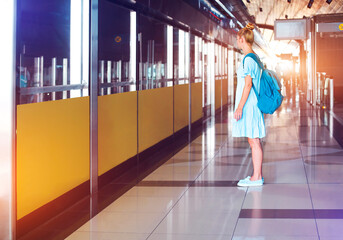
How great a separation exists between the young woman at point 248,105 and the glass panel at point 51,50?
1361 millimetres

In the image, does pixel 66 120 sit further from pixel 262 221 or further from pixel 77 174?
pixel 262 221

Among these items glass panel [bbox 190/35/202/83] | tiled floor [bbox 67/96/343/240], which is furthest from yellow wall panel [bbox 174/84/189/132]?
tiled floor [bbox 67/96/343/240]

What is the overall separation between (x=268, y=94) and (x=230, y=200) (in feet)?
3.28

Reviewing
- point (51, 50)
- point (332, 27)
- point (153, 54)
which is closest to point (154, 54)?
point (153, 54)

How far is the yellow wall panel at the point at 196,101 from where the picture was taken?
35.2 ft

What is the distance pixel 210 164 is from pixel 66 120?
2.39 m

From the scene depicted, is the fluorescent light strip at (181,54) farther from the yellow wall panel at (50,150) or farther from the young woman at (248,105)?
the yellow wall panel at (50,150)

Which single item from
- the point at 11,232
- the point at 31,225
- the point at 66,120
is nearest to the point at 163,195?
the point at 66,120

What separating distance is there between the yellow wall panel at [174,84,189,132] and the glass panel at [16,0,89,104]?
4208mm

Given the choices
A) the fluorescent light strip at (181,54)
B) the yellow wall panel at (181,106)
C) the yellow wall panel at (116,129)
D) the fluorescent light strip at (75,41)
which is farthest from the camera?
the fluorescent light strip at (181,54)

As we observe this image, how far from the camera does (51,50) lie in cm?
441

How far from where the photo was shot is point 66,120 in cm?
433

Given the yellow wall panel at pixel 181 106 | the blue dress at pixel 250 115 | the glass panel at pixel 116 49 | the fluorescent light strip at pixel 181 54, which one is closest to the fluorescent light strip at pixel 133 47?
the glass panel at pixel 116 49

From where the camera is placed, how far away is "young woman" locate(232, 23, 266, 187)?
4.83 metres
